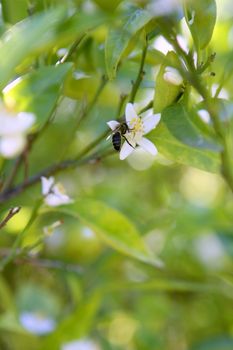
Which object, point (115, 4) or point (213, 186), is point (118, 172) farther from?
point (115, 4)

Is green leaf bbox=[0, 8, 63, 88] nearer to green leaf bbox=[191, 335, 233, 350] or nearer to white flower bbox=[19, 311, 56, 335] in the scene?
white flower bbox=[19, 311, 56, 335]

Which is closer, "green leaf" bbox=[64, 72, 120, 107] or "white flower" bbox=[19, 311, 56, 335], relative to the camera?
"green leaf" bbox=[64, 72, 120, 107]

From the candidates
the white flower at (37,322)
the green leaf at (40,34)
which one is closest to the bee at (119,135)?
the green leaf at (40,34)

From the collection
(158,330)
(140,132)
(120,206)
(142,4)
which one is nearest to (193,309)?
(158,330)

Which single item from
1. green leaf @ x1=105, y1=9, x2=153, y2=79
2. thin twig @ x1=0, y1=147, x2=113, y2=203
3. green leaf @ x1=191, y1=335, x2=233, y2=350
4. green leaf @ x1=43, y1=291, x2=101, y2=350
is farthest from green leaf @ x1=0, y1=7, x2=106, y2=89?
green leaf @ x1=191, y1=335, x2=233, y2=350

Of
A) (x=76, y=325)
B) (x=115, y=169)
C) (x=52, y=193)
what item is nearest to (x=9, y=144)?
(x=52, y=193)
